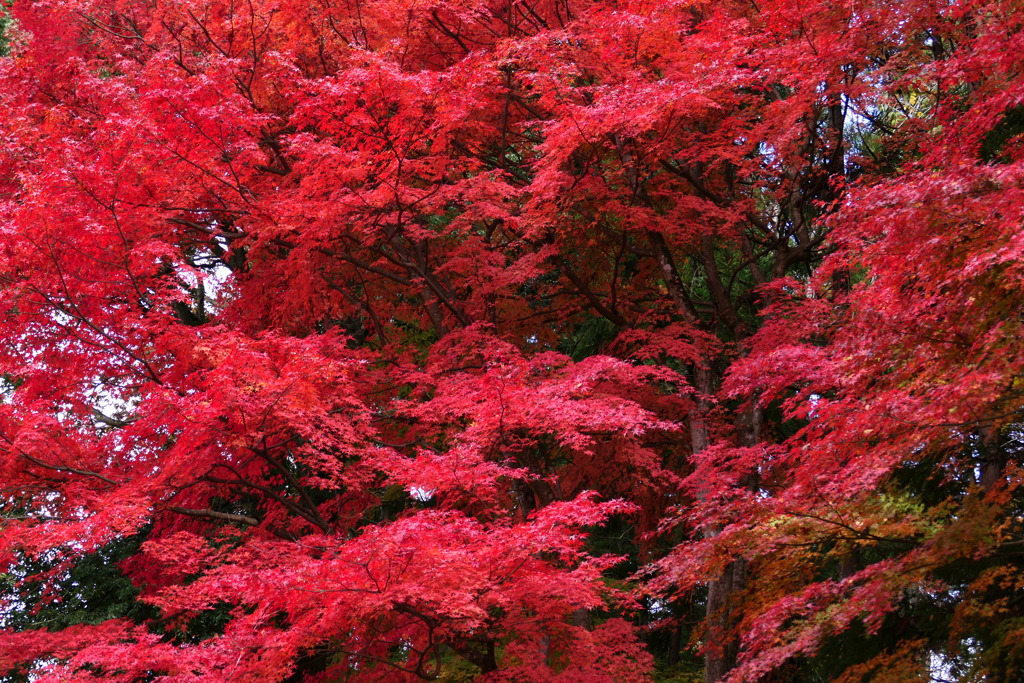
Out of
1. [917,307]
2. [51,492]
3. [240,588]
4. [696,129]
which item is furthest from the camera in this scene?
[696,129]

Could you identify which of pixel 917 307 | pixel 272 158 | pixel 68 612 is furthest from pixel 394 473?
pixel 68 612

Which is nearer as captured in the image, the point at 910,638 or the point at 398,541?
the point at 398,541

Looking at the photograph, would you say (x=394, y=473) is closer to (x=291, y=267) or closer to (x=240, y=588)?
(x=240, y=588)

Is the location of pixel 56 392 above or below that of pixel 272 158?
below

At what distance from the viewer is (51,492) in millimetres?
8188

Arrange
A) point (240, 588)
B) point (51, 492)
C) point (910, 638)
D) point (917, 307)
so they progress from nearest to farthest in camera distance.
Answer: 1. point (917, 307)
2. point (240, 588)
3. point (910, 638)
4. point (51, 492)

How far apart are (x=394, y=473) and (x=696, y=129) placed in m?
6.11

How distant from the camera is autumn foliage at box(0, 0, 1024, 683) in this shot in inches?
226

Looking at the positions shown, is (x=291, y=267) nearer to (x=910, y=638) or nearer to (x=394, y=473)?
(x=394, y=473)

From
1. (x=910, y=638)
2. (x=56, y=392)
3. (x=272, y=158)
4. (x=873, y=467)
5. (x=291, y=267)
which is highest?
(x=272, y=158)

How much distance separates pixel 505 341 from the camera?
31.4 ft

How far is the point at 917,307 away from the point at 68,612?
11.7 metres

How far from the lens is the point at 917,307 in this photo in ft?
16.3

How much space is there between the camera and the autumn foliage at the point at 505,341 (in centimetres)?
575
